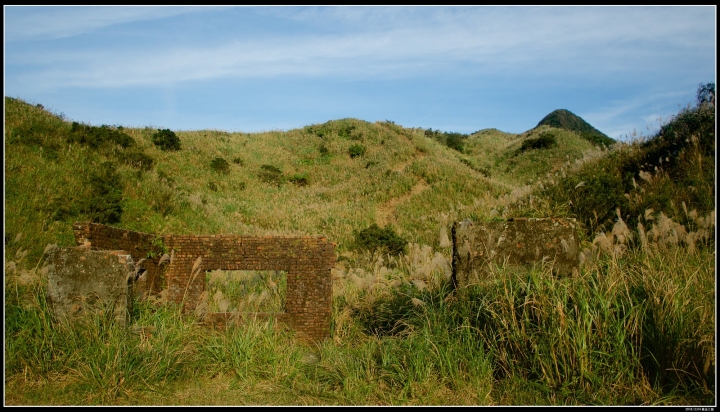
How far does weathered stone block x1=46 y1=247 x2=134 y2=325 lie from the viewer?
619 cm

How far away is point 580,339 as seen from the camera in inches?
170

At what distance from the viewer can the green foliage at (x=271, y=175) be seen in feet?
120

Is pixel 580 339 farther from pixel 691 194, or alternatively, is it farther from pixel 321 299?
pixel 691 194

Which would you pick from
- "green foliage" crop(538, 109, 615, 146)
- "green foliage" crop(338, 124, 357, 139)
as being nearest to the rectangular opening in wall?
"green foliage" crop(338, 124, 357, 139)

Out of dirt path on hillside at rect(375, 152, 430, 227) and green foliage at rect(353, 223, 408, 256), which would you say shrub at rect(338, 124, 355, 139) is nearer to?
dirt path on hillside at rect(375, 152, 430, 227)

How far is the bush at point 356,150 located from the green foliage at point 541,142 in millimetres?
16089

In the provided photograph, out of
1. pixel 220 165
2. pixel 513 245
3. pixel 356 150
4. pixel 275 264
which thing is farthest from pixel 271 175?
pixel 513 245

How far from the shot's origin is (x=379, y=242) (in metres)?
18.3

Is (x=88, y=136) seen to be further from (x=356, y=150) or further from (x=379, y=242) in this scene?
(x=356, y=150)

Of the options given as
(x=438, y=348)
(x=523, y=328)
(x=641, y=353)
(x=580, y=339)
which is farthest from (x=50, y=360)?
(x=641, y=353)

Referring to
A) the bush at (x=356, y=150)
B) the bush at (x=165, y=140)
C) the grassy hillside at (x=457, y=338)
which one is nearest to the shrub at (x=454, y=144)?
the bush at (x=356, y=150)

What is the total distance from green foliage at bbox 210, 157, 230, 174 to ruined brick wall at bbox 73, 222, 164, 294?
27.3m

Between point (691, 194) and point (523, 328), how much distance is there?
7.47 meters

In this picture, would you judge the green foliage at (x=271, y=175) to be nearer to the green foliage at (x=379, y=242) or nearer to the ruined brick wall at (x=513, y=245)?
the green foliage at (x=379, y=242)
